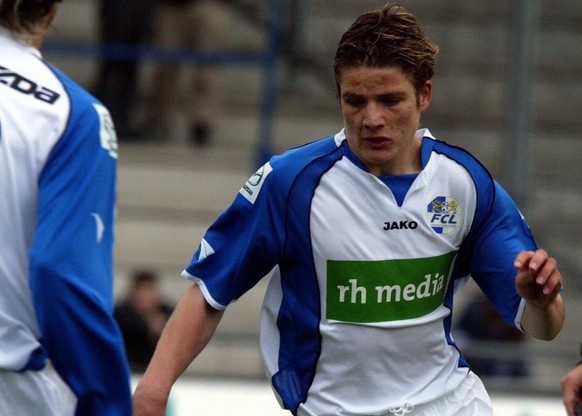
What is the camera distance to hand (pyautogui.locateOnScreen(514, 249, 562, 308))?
327 cm

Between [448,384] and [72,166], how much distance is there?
138cm

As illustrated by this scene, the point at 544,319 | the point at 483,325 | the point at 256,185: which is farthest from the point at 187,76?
the point at 544,319

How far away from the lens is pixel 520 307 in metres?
3.65

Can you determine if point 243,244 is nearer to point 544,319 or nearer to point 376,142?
point 376,142

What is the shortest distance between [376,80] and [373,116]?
3.9 inches

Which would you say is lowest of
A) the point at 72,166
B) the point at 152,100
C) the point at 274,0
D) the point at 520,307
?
the point at 152,100

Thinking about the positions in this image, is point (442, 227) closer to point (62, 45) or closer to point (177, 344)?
point (177, 344)

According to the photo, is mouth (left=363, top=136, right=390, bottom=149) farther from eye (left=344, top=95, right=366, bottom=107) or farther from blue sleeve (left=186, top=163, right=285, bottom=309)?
blue sleeve (left=186, top=163, right=285, bottom=309)

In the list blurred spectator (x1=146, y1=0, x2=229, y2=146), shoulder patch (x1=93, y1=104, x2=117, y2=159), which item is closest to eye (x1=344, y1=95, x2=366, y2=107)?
shoulder patch (x1=93, y1=104, x2=117, y2=159)

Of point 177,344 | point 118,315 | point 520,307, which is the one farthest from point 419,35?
point 118,315

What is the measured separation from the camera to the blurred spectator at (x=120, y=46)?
10.3m

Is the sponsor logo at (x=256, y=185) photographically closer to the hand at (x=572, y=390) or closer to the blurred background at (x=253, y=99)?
the hand at (x=572, y=390)

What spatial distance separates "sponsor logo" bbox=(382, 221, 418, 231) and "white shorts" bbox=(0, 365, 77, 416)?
1040 millimetres

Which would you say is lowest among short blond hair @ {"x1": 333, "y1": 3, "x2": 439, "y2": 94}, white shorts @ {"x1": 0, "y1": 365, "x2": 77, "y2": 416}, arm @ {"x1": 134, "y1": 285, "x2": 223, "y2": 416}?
arm @ {"x1": 134, "y1": 285, "x2": 223, "y2": 416}
